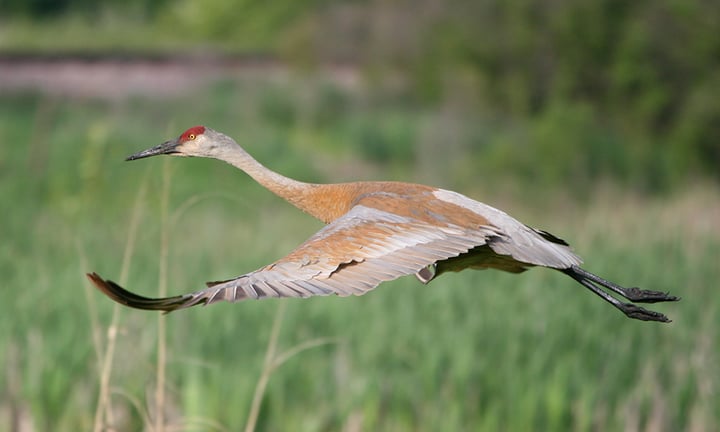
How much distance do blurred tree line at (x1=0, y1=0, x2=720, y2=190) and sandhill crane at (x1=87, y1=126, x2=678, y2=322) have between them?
11350mm

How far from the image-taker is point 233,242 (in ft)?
30.4

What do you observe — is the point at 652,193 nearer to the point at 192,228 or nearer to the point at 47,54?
the point at 192,228

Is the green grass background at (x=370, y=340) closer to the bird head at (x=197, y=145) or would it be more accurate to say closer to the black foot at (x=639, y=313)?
the bird head at (x=197, y=145)

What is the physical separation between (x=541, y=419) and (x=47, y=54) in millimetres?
19177

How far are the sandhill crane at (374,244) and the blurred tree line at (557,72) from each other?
1135 centimetres

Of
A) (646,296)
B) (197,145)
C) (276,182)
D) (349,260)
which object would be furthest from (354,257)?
(646,296)

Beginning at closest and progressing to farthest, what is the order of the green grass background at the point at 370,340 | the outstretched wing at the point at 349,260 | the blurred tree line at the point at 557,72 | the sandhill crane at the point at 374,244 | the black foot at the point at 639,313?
the outstretched wing at the point at 349,260
the sandhill crane at the point at 374,244
the black foot at the point at 639,313
the green grass background at the point at 370,340
the blurred tree line at the point at 557,72

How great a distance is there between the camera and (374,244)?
293 cm

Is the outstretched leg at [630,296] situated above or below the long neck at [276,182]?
below

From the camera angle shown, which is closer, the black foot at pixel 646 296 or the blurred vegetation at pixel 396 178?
the black foot at pixel 646 296

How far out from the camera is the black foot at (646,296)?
3.37m

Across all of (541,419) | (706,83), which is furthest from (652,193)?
(541,419)

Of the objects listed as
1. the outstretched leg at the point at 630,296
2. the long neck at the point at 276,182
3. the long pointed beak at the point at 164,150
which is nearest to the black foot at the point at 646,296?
the outstretched leg at the point at 630,296

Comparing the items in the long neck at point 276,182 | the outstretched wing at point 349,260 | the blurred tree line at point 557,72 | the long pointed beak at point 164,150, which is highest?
the blurred tree line at point 557,72
